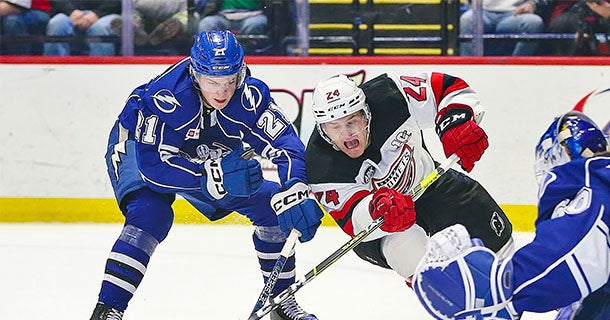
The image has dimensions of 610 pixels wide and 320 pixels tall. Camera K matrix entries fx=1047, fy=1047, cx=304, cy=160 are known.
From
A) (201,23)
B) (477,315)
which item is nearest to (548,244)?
(477,315)

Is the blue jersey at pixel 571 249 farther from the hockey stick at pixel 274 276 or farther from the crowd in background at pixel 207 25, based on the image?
the crowd in background at pixel 207 25

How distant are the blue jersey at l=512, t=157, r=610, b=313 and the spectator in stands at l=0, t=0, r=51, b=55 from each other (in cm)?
415

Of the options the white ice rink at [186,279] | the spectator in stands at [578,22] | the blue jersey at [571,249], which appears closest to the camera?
the blue jersey at [571,249]

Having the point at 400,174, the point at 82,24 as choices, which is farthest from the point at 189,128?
the point at 82,24

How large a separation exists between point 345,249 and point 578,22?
114 inches

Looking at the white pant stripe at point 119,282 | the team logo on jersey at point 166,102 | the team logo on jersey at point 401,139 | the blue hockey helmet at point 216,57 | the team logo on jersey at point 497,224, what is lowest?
the white pant stripe at point 119,282

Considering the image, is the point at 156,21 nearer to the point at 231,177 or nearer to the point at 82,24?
the point at 82,24

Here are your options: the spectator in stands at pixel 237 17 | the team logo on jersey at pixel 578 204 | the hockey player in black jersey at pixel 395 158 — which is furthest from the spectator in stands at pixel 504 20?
the team logo on jersey at pixel 578 204

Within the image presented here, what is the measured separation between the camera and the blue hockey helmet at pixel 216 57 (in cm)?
307

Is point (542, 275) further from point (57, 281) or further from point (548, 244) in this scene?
point (57, 281)

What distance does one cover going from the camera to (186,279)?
425 cm

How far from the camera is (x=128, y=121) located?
3363 mm

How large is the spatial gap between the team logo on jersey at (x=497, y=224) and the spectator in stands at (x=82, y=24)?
2922 mm

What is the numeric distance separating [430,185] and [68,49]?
289 centimetres
